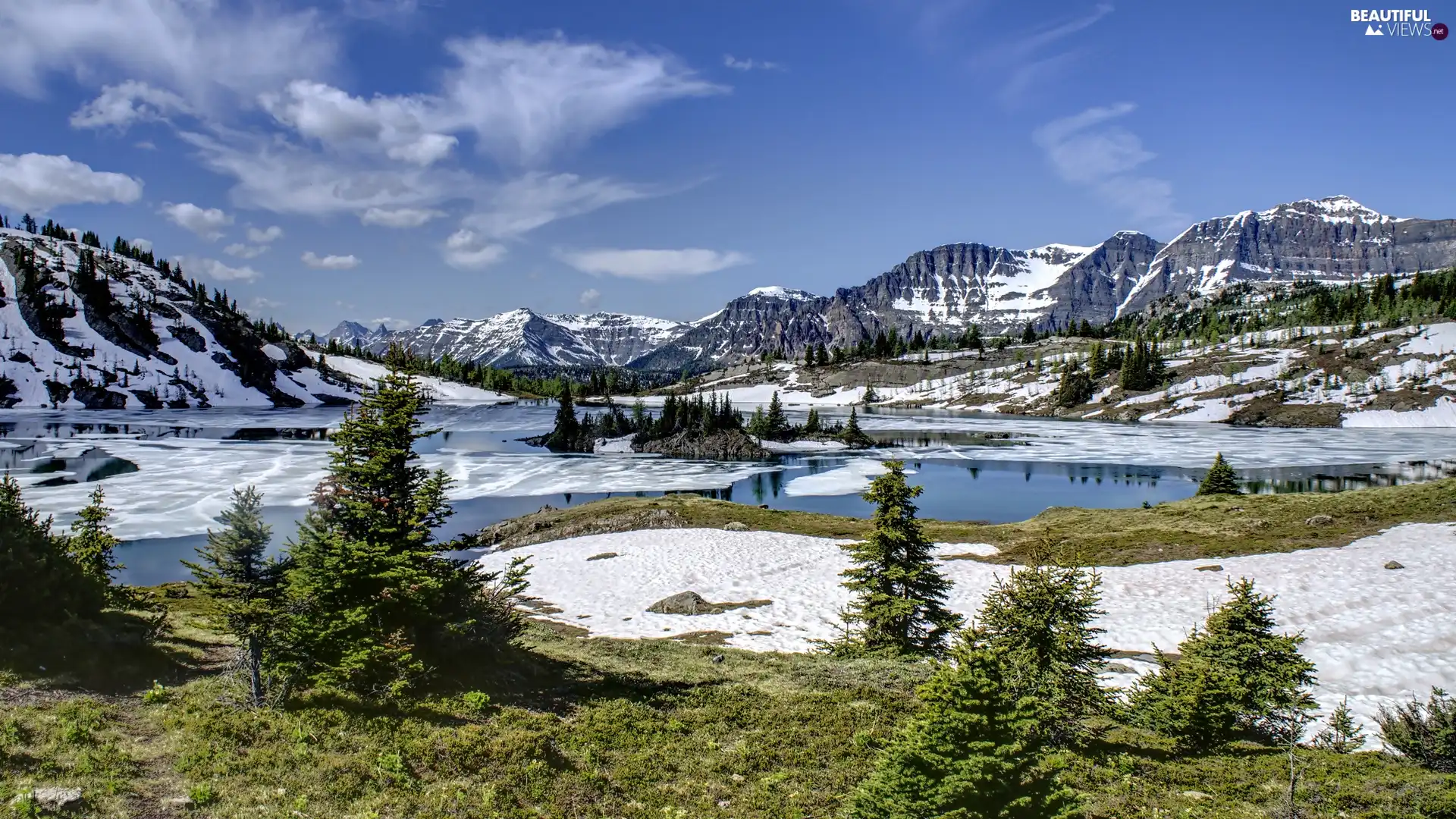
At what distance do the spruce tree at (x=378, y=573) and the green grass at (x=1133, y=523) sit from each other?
72.7 ft

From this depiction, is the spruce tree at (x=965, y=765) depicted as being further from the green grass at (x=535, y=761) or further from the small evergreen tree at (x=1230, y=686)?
the small evergreen tree at (x=1230, y=686)

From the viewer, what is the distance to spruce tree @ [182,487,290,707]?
47.0ft

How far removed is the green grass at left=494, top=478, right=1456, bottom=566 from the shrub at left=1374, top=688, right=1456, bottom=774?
16.5 m

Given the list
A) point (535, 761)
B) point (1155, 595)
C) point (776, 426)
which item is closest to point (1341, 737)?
point (1155, 595)

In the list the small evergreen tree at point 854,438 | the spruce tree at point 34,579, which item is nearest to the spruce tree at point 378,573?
the spruce tree at point 34,579

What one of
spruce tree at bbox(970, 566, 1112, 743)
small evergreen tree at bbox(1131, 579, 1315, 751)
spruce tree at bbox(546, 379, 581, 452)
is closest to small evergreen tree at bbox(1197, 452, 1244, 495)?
small evergreen tree at bbox(1131, 579, 1315, 751)

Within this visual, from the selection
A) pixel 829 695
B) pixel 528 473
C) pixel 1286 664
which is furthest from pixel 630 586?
pixel 528 473

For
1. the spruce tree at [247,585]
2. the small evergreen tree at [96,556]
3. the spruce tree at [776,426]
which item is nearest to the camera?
the spruce tree at [247,585]

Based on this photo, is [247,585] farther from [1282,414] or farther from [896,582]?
[1282,414]

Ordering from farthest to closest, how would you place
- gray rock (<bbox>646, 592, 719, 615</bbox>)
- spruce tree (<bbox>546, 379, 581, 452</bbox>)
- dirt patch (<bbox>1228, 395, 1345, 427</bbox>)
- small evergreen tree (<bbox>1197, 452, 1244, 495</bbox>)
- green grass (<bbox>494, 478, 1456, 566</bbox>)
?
dirt patch (<bbox>1228, 395, 1345, 427</bbox>) → spruce tree (<bbox>546, 379, 581, 452</bbox>) → small evergreen tree (<bbox>1197, 452, 1244, 495</bbox>) → green grass (<bbox>494, 478, 1456, 566</bbox>) → gray rock (<bbox>646, 592, 719, 615</bbox>)

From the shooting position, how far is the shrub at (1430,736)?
13.4 metres

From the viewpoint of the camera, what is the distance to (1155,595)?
3134cm

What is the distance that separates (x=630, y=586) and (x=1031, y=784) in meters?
29.8

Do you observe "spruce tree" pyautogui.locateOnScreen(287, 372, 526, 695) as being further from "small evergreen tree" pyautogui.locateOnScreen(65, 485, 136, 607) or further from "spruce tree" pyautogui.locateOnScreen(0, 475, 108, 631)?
"small evergreen tree" pyautogui.locateOnScreen(65, 485, 136, 607)
